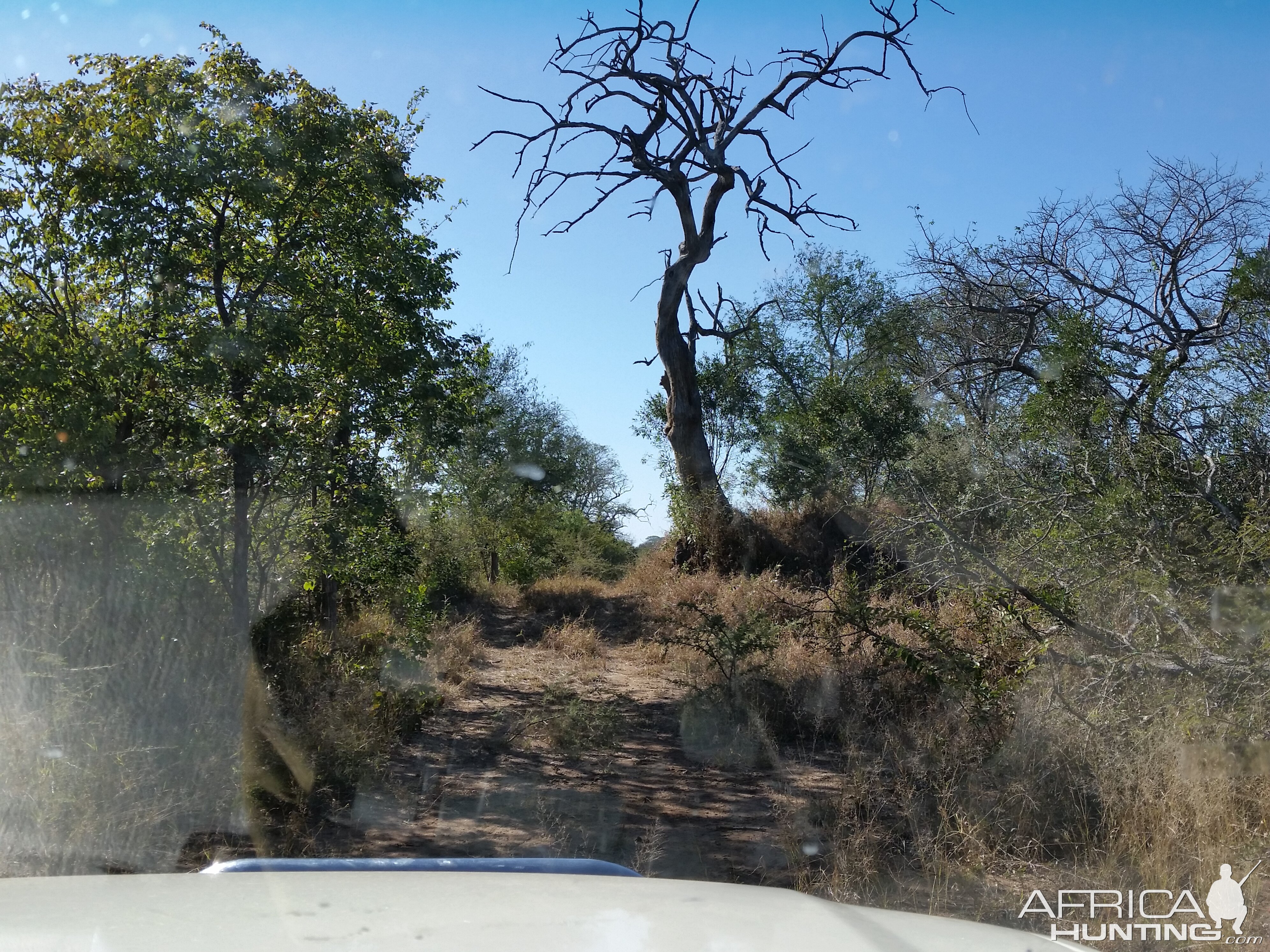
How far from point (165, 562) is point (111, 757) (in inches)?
53.6

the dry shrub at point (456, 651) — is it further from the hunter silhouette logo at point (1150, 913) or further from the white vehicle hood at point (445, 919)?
the white vehicle hood at point (445, 919)

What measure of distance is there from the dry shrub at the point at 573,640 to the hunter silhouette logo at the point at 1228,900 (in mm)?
8072

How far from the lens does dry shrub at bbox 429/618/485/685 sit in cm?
1025

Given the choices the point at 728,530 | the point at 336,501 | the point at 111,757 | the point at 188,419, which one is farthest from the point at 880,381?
the point at 111,757

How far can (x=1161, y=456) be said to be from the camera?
630cm

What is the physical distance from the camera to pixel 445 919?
81.6 inches

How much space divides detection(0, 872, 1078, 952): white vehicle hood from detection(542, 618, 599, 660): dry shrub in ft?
30.7

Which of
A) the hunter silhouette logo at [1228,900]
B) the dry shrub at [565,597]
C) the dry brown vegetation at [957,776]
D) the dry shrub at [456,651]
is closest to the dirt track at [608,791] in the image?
the dry brown vegetation at [957,776]

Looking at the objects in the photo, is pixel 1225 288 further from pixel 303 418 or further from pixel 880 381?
pixel 880 381

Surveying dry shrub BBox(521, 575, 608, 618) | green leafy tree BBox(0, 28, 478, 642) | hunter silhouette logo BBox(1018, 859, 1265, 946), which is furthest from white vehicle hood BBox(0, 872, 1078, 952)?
dry shrub BBox(521, 575, 608, 618)

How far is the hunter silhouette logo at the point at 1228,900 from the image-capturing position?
4.00m

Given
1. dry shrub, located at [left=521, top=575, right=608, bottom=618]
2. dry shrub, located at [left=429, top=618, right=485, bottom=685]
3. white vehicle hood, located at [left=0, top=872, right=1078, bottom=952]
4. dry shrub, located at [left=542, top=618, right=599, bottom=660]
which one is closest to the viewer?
white vehicle hood, located at [left=0, top=872, right=1078, bottom=952]

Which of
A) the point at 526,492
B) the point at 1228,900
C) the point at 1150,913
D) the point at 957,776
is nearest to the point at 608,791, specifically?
the point at 957,776

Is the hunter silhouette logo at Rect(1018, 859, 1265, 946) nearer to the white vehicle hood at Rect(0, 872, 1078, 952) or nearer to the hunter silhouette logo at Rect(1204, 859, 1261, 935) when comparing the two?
the hunter silhouette logo at Rect(1204, 859, 1261, 935)
